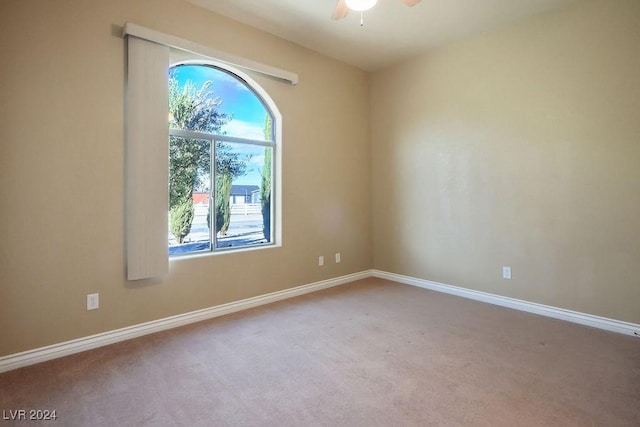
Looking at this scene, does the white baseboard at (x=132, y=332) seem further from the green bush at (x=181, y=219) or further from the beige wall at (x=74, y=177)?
the green bush at (x=181, y=219)

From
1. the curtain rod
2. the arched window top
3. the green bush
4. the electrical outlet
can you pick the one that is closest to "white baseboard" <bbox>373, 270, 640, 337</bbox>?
the arched window top

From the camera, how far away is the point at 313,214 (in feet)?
13.5

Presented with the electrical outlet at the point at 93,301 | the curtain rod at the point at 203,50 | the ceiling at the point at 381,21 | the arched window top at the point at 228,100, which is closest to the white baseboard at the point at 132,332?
the electrical outlet at the point at 93,301

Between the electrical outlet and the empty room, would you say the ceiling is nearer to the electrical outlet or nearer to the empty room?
the empty room

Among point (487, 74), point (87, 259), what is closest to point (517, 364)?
point (487, 74)

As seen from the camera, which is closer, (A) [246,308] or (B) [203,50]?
(B) [203,50]

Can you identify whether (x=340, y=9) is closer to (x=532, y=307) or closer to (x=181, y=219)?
(x=181, y=219)

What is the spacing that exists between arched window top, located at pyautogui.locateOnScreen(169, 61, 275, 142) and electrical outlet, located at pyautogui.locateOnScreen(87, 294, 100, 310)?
1596mm

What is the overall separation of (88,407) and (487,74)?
444 centimetres

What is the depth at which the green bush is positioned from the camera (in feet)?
10.2

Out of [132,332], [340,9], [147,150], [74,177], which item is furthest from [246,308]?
[340,9]

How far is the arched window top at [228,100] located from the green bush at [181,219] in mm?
745

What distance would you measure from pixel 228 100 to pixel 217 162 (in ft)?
2.22

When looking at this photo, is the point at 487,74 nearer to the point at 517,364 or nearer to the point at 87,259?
the point at 517,364
